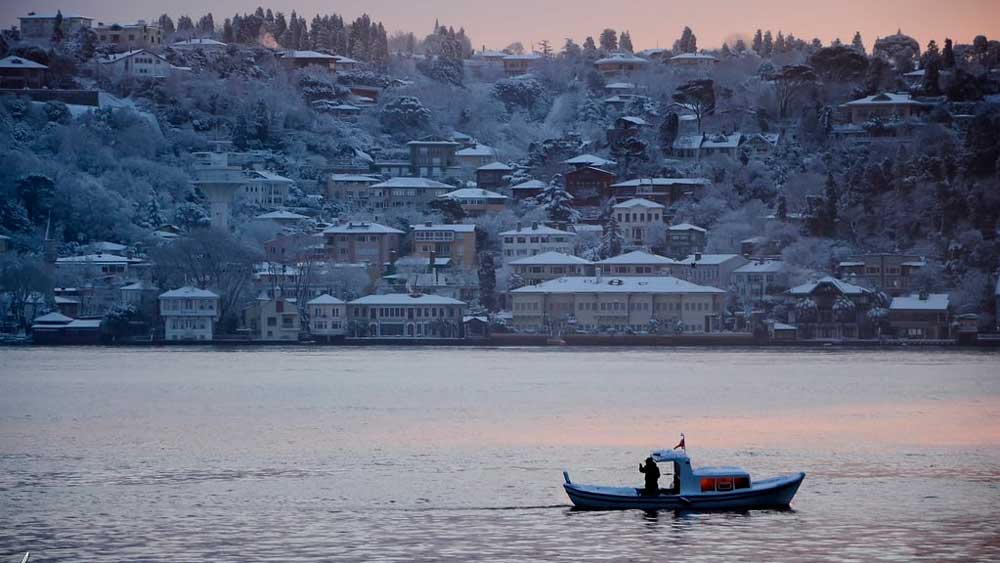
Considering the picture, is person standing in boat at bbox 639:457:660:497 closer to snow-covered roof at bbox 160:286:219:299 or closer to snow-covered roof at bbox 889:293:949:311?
snow-covered roof at bbox 889:293:949:311

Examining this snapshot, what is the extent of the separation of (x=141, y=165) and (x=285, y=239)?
28.2 metres

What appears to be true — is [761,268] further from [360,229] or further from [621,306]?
[360,229]

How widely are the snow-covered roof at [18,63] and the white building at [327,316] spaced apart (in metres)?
64.4

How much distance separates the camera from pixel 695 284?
370 ft

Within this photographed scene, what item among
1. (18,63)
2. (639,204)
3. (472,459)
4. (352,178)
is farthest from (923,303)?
(18,63)

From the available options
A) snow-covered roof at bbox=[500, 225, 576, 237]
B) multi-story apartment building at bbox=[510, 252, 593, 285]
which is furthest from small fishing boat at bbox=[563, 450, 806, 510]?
snow-covered roof at bbox=[500, 225, 576, 237]

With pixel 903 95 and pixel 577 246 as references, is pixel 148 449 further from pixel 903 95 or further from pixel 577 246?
pixel 903 95

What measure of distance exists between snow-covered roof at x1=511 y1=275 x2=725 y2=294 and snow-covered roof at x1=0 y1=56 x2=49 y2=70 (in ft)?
229

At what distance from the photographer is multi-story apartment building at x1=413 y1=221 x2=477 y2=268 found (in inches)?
4887

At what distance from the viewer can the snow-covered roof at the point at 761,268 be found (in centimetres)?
11294

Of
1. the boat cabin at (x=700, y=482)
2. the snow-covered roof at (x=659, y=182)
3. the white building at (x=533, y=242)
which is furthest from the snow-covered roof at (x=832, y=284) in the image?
the boat cabin at (x=700, y=482)

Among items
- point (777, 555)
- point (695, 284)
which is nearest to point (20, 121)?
point (695, 284)

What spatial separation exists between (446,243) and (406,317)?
15.7 metres

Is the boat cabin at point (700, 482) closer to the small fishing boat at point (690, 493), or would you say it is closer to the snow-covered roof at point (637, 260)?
the small fishing boat at point (690, 493)
